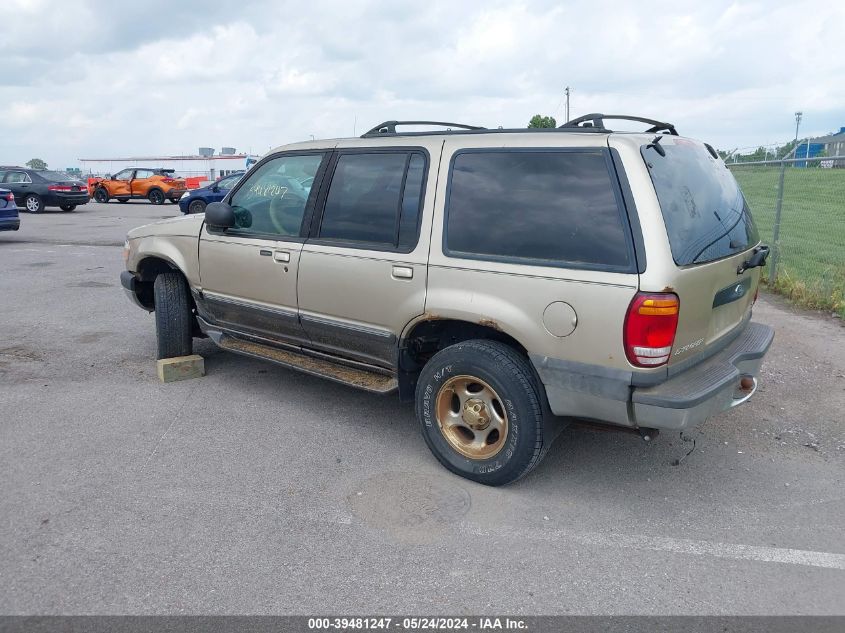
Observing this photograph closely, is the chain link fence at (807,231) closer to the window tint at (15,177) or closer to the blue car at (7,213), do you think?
the blue car at (7,213)

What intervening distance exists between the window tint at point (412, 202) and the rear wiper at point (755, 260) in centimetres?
186

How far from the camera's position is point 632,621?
270 centimetres

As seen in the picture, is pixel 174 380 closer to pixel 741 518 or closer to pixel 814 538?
pixel 741 518

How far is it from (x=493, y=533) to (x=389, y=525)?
526 millimetres

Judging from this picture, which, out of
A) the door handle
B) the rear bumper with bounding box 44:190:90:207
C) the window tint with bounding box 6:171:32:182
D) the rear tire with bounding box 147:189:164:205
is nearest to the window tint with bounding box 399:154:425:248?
the door handle

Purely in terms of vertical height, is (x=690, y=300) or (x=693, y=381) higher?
(x=690, y=300)

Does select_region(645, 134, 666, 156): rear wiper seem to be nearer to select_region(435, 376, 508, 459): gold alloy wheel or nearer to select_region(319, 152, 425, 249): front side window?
select_region(319, 152, 425, 249): front side window

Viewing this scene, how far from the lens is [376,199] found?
13.9 feet

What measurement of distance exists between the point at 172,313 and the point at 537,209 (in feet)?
11.2

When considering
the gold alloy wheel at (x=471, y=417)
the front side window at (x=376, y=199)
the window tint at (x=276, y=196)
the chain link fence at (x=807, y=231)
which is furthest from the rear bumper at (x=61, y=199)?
the gold alloy wheel at (x=471, y=417)

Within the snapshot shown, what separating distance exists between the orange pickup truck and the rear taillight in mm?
28132

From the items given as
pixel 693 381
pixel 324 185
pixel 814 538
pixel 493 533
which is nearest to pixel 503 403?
pixel 493 533

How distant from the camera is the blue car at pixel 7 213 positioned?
538 inches

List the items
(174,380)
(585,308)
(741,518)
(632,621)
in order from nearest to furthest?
(632,621) < (585,308) < (741,518) < (174,380)
